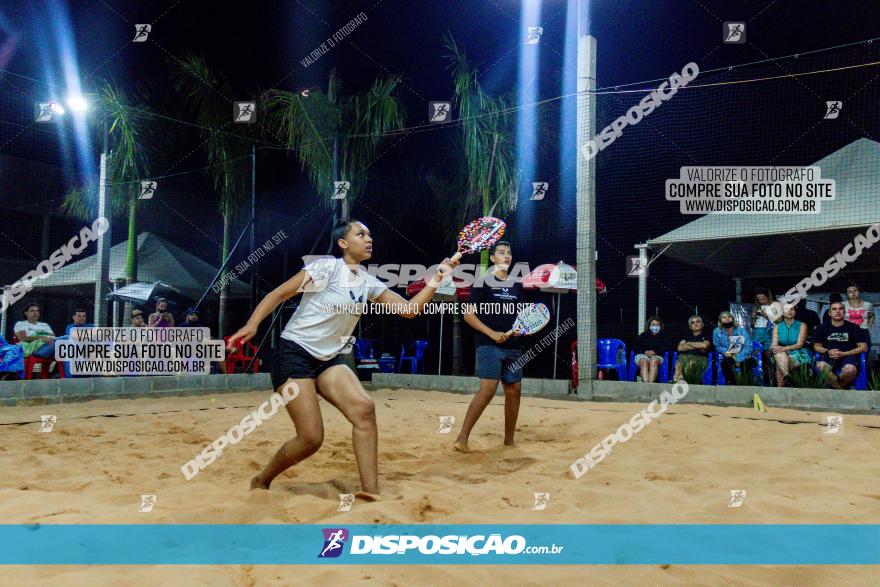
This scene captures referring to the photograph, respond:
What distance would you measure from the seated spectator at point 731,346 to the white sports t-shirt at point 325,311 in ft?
22.9

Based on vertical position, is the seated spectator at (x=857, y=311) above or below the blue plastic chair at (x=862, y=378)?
above

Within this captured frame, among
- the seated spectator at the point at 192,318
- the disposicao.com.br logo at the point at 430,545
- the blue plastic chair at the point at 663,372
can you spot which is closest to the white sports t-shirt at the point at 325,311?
the disposicao.com.br logo at the point at 430,545

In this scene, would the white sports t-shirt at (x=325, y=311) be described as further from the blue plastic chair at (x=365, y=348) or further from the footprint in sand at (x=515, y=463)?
the blue plastic chair at (x=365, y=348)

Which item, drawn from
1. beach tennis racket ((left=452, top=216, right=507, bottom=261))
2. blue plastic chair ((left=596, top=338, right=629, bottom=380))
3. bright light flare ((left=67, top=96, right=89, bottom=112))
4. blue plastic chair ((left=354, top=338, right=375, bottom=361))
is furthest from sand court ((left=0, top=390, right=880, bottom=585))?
blue plastic chair ((left=354, top=338, right=375, bottom=361))

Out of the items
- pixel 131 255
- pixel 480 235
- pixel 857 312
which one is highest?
pixel 131 255

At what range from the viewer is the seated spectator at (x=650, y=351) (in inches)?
372

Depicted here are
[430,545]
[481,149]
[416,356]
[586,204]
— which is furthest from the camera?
[416,356]

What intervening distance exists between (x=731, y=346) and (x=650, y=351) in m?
Result: 1.15

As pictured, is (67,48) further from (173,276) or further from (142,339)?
(142,339)

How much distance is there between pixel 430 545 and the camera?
2.78m

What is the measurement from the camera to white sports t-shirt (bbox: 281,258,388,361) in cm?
381

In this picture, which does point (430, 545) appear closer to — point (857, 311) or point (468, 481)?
point (468, 481)

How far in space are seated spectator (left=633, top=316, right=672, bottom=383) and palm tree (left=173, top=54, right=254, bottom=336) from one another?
302 inches

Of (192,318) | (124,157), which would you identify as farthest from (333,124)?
(192,318)
